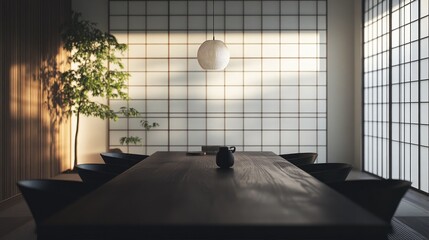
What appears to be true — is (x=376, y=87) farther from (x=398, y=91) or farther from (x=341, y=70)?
(x=341, y=70)

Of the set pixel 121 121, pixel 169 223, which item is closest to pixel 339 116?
pixel 121 121

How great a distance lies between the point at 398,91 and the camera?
574cm

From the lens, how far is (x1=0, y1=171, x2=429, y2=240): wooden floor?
11.7ft

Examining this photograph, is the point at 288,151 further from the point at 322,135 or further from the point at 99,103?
the point at 99,103

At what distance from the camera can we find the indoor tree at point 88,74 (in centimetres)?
644

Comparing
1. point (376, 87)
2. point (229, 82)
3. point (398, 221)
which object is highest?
point (229, 82)

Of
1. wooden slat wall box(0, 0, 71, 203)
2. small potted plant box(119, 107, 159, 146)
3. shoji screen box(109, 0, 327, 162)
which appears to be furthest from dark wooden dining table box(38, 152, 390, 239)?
shoji screen box(109, 0, 327, 162)

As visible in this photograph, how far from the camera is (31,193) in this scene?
7.74ft

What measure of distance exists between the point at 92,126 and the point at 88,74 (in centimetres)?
109

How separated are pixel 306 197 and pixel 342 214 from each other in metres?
0.32

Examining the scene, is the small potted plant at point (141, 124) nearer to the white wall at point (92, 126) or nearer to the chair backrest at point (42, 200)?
the white wall at point (92, 126)

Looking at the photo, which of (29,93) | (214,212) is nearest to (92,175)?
(214,212)

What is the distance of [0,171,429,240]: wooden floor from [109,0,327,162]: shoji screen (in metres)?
2.50

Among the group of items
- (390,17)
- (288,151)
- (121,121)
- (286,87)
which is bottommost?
(288,151)
